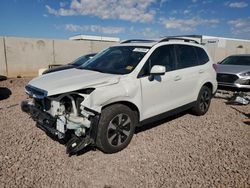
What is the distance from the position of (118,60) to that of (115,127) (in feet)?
4.68

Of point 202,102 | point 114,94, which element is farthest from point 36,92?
point 202,102

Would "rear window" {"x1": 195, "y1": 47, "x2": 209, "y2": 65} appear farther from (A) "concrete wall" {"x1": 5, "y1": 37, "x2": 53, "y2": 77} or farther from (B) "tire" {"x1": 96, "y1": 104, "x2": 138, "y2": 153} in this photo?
(A) "concrete wall" {"x1": 5, "y1": 37, "x2": 53, "y2": 77}

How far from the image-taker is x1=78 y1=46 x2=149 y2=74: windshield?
13.6ft

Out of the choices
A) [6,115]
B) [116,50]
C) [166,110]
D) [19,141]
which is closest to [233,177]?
[166,110]

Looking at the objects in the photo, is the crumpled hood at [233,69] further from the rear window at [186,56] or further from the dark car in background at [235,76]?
the rear window at [186,56]

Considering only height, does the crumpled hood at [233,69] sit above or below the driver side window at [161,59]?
below

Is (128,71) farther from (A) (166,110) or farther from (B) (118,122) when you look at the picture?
(A) (166,110)

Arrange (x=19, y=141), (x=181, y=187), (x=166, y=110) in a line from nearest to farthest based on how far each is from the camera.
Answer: (x=181, y=187), (x=19, y=141), (x=166, y=110)

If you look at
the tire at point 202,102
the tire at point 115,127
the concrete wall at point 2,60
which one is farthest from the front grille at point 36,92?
the concrete wall at point 2,60

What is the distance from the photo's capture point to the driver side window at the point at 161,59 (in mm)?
4164

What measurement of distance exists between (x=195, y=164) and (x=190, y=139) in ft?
3.21

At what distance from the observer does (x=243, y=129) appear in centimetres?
510

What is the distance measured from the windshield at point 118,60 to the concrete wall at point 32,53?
996cm

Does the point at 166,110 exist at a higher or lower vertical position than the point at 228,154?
higher
